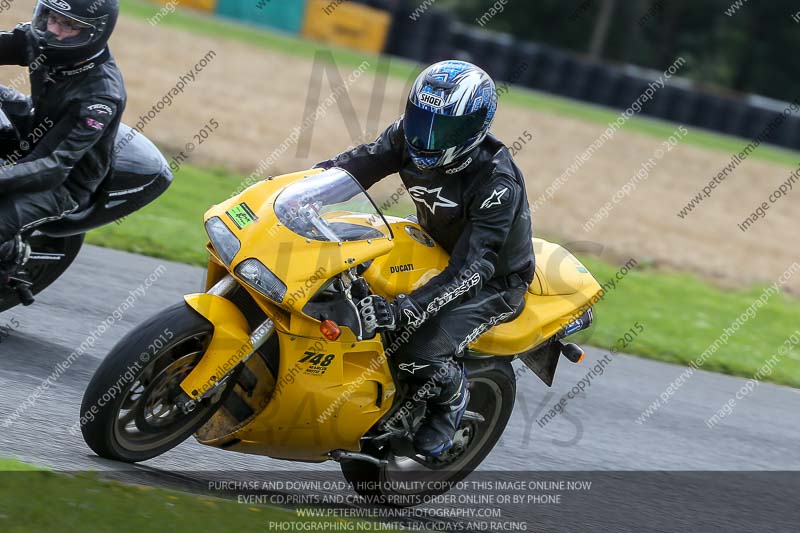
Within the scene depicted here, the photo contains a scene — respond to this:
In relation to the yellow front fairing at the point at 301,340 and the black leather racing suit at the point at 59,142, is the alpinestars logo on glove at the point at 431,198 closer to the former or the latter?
the yellow front fairing at the point at 301,340

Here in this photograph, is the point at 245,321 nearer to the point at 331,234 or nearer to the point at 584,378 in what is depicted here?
the point at 331,234

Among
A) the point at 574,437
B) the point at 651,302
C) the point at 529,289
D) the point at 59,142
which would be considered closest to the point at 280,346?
the point at 529,289

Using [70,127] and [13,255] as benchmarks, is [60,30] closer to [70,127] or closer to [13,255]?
[70,127]

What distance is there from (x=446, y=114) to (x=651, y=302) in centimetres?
752

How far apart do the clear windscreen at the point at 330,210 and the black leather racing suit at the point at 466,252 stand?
0.38 meters

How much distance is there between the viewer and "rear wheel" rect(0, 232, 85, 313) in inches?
253

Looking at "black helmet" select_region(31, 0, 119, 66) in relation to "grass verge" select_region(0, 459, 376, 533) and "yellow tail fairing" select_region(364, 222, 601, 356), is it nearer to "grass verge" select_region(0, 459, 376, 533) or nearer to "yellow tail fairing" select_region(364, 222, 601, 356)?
"yellow tail fairing" select_region(364, 222, 601, 356)

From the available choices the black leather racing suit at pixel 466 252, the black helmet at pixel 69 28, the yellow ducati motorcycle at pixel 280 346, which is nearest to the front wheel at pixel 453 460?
the yellow ducati motorcycle at pixel 280 346

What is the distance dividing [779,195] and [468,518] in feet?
60.4

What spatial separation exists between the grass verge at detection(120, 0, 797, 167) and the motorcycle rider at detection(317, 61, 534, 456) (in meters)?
22.5

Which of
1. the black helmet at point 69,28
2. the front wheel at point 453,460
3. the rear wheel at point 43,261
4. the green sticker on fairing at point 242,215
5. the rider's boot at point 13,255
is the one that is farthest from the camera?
the rear wheel at point 43,261

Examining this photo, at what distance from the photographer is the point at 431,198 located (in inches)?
209

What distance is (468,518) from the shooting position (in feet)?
18.2

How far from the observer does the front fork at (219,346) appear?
181 inches
